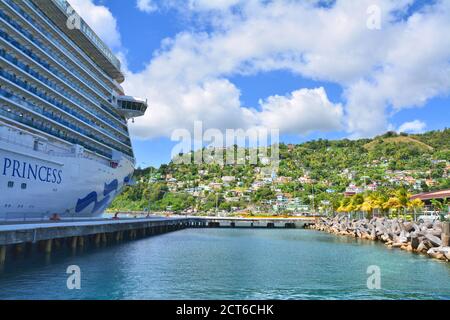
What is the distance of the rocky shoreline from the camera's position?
2886 cm

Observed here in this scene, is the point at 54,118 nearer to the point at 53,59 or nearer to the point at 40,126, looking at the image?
the point at 40,126

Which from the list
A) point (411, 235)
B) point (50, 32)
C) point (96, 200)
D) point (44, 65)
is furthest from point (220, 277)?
Result: point (50, 32)

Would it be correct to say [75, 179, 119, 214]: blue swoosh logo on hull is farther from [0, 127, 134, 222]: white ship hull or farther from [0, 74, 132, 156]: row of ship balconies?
[0, 74, 132, 156]: row of ship balconies

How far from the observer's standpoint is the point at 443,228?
28766 mm

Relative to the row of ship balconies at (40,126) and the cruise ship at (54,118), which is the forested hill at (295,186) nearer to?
the cruise ship at (54,118)

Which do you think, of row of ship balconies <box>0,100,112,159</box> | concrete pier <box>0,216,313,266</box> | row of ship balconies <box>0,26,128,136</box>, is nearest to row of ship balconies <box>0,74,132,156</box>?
row of ship balconies <box>0,100,112,159</box>

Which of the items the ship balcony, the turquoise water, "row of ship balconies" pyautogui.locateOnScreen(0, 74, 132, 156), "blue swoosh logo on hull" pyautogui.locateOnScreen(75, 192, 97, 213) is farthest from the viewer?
the ship balcony

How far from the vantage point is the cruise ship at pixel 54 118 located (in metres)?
27.7

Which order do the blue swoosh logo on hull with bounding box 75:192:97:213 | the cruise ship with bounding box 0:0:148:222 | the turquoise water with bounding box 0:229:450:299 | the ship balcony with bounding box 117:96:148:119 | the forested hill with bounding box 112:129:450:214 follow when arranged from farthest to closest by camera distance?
the forested hill with bounding box 112:129:450:214, the ship balcony with bounding box 117:96:148:119, the blue swoosh logo on hull with bounding box 75:192:97:213, the cruise ship with bounding box 0:0:148:222, the turquoise water with bounding box 0:229:450:299

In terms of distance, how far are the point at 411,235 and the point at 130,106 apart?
119 ft

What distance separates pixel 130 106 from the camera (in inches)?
2062

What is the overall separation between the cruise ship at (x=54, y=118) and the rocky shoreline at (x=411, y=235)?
93.7 feet

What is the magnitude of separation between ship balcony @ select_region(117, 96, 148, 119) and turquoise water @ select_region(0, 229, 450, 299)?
25.3 metres
